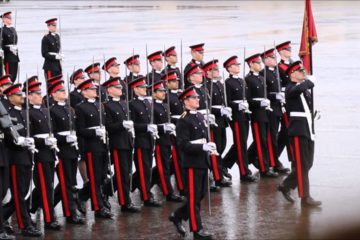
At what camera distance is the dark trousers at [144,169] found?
37.8ft

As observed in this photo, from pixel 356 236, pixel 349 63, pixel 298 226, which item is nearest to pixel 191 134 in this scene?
pixel 298 226

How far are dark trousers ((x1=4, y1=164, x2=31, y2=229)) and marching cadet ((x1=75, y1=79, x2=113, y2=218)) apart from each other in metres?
0.79

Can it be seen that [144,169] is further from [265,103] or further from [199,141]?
Answer: [265,103]

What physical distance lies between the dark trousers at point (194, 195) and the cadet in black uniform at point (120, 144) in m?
1.19

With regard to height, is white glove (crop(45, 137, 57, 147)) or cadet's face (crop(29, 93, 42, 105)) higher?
cadet's face (crop(29, 93, 42, 105))

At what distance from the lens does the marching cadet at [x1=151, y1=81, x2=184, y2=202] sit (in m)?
11.6

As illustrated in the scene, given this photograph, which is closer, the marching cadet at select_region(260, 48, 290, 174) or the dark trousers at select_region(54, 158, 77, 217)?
the dark trousers at select_region(54, 158, 77, 217)

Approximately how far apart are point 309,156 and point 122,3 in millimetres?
41364

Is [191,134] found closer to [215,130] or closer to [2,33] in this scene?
[215,130]

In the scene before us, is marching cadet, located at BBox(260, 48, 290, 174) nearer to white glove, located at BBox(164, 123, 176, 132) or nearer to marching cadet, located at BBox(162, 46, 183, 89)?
marching cadet, located at BBox(162, 46, 183, 89)

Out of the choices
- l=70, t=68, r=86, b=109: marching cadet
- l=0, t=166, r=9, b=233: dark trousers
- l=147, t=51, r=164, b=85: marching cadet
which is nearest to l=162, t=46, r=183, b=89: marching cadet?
l=147, t=51, r=164, b=85: marching cadet

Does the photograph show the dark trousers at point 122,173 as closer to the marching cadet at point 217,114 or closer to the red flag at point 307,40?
the marching cadet at point 217,114

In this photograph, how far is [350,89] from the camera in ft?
65.9

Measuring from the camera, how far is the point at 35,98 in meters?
10.8
